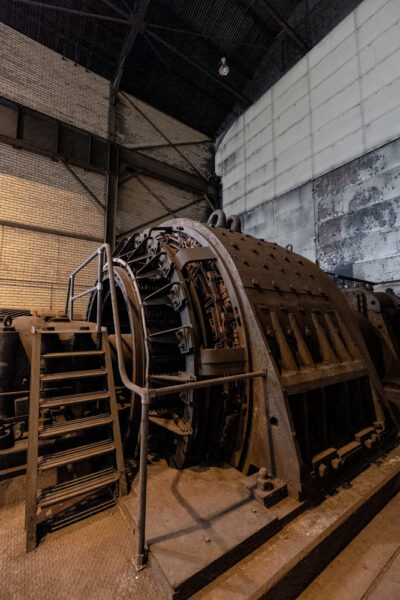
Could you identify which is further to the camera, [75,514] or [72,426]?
[72,426]

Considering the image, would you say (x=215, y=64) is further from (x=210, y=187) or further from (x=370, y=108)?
(x=370, y=108)

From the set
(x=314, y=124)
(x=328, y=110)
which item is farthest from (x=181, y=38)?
(x=328, y=110)

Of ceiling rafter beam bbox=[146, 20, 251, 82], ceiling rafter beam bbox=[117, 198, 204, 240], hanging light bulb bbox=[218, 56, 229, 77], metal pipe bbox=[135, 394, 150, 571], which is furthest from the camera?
ceiling rafter beam bbox=[117, 198, 204, 240]

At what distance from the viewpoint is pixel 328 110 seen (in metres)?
8.68

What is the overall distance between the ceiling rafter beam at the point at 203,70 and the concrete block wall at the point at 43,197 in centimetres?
275

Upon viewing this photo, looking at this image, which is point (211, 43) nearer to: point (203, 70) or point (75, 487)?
point (203, 70)

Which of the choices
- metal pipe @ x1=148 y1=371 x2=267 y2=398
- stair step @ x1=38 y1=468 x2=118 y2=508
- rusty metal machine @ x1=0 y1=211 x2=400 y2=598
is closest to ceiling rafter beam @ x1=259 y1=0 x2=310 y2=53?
rusty metal machine @ x1=0 y1=211 x2=400 y2=598

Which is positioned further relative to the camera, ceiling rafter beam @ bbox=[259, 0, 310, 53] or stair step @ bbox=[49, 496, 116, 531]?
ceiling rafter beam @ bbox=[259, 0, 310, 53]

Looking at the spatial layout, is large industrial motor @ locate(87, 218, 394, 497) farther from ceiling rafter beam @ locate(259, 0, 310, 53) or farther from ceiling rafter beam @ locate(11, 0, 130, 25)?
ceiling rafter beam @ locate(259, 0, 310, 53)

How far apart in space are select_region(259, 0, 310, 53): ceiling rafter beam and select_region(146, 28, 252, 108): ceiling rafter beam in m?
2.47

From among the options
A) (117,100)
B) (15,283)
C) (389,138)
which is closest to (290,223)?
(389,138)

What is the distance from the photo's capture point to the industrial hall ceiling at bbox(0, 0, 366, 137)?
9094 millimetres

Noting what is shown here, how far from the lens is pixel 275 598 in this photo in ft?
4.99

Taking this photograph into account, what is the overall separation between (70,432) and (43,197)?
30.1 ft
